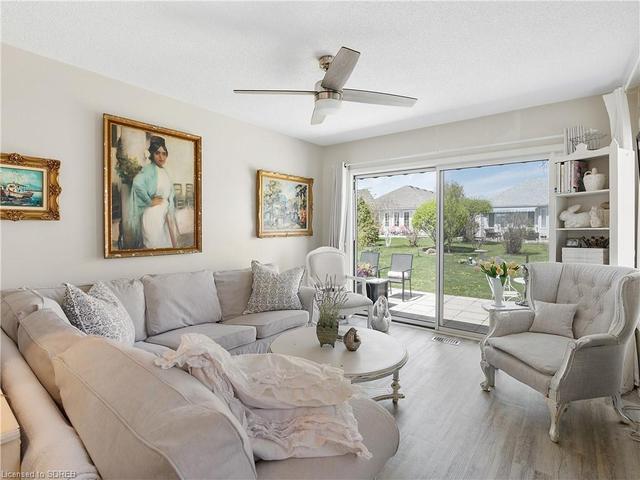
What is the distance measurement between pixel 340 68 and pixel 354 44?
371mm

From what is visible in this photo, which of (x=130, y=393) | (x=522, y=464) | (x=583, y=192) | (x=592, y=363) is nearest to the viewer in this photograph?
(x=130, y=393)

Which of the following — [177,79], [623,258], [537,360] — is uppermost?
[177,79]

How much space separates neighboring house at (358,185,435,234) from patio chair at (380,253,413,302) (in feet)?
1.14

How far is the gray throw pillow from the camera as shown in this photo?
2.69 meters

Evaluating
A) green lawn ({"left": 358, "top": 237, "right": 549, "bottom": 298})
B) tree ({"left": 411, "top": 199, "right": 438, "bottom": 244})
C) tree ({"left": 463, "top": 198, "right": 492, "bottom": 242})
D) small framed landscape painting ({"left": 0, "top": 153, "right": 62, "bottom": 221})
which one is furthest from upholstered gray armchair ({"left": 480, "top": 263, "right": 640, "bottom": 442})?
small framed landscape painting ({"left": 0, "top": 153, "right": 62, "bottom": 221})

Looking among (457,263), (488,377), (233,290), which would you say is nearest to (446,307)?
(457,263)

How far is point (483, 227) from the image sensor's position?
4199 mm

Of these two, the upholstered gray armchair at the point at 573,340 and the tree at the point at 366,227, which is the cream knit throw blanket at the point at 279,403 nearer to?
the upholstered gray armchair at the point at 573,340

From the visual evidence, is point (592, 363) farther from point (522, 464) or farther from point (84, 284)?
point (84, 284)

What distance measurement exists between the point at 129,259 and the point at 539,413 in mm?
3456

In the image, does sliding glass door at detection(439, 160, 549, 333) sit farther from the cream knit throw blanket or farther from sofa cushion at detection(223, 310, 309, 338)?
the cream knit throw blanket

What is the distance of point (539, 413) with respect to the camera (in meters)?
2.43

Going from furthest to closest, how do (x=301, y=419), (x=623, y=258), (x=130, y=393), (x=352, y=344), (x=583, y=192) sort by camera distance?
1. (x=583, y=192)
2. (x=623, y=258)
3. (x=352, y=344)
4. (x=301, y=419)
5. (x=130, y=393)

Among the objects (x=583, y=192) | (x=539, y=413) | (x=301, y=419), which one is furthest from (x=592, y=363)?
(x=301, y=419)
